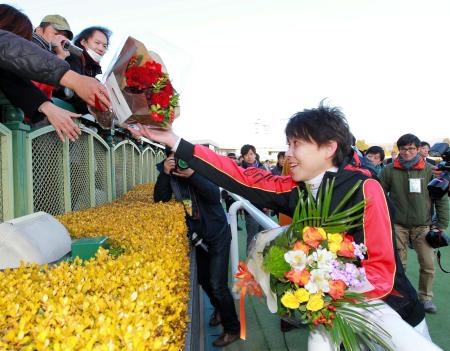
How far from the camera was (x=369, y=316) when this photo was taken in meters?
1.61

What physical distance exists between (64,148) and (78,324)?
11.9 feet

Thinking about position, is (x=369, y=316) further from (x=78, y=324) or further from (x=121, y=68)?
(x=121, y=68)

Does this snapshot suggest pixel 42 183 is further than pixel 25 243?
Yes

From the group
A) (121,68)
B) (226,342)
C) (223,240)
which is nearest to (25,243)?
(121,68)

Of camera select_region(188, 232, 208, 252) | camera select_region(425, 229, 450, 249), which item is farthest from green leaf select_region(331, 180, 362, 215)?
camera select_region(425, 229, 450, 249)

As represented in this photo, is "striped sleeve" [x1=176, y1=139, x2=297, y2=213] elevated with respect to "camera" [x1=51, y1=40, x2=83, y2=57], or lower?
lower

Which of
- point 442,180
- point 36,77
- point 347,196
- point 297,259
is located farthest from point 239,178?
point 442,180

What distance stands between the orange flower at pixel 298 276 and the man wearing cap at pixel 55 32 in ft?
9.95

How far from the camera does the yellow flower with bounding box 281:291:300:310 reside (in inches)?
64.2

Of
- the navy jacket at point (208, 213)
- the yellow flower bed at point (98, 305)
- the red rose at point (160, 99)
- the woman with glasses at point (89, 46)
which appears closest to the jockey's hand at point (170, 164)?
the navy jacket at point (208, 213)

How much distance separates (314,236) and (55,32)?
332 centimetres

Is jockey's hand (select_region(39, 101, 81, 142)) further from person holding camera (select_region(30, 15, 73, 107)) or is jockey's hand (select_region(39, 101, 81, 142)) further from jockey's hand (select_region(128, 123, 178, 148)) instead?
person holding camera (select_region(30, 15, 73, 107))

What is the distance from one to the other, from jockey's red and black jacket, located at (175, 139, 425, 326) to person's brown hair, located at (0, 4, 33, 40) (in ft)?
3.89

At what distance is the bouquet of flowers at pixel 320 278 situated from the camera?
1618 millimetres
